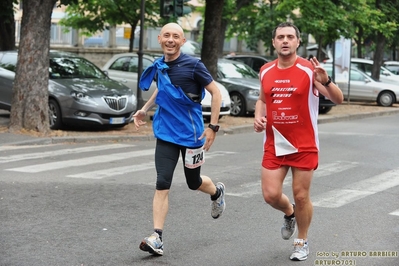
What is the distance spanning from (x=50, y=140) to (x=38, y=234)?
8195 mm

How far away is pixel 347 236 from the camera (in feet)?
24.8

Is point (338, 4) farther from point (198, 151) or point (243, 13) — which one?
point (198, 151)

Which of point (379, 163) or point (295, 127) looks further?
point (379, 163)

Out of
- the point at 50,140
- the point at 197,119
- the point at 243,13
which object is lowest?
the point at 50,140

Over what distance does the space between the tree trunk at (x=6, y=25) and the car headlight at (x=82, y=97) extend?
21.2 ft

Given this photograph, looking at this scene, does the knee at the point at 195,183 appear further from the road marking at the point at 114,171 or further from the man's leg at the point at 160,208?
the road marking at the point at 114,171

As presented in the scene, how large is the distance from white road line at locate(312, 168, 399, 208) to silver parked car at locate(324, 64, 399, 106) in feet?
59.3

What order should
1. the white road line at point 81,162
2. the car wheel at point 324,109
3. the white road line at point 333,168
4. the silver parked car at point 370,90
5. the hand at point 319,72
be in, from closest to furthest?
the hand at point 319,72 < the white road line at point 81,162 < the white road line at point 333,168 < the car wheel at point 324,109 < the silver parked car at point 370,90

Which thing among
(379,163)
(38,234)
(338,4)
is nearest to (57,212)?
(38,234)

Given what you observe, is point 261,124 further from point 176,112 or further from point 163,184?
point 163,184

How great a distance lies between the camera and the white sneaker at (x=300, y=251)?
6.59 m

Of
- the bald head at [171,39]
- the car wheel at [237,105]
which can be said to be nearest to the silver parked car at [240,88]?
the car wheel at [237,105]

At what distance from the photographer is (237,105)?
883 inches

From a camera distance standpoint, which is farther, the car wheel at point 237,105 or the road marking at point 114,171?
the car wheel at point 237,105
